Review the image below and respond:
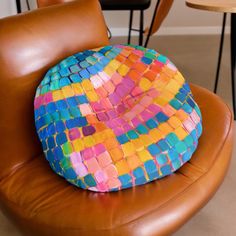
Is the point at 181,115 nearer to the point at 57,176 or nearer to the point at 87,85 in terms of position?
the point at 87,85

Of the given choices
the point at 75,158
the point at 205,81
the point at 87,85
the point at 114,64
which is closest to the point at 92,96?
the point at 87,85

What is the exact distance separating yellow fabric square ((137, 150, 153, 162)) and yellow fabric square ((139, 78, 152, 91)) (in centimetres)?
29

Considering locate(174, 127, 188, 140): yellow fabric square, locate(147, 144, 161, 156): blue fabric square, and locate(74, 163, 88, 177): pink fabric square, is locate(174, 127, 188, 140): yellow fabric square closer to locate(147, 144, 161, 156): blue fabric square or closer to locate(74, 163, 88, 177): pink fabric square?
locate(147, 144, 161, 156): blue fabric square

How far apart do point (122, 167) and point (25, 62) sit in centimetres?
49

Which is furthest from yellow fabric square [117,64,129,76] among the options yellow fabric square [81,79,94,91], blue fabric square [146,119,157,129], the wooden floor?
the wooden floor

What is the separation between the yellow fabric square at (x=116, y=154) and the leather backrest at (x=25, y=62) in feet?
1.03

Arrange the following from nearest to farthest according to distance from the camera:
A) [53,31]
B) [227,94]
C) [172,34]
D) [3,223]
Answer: [53,31] → [3,223] → [227,94] → [172,34]

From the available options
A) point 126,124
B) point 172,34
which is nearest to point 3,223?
point 126,124

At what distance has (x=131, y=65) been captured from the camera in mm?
1256

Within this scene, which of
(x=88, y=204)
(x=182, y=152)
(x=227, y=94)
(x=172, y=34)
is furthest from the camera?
(x=172, y=34)

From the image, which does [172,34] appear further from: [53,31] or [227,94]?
[53,31]

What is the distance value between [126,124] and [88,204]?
0.30m

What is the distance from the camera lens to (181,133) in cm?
107

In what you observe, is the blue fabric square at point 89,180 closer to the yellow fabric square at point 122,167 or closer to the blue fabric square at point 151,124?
the yellow fabric square at point 122,167
